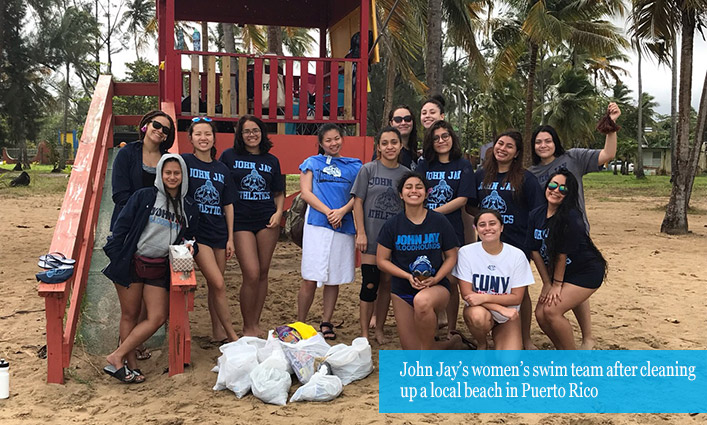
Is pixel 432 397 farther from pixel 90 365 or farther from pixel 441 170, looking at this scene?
pixel 90 365

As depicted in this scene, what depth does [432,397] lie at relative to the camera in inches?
155

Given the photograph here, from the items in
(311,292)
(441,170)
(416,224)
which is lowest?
(311,292)

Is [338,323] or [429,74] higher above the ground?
[429,74]

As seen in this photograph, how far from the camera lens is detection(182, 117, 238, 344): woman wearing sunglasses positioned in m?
4.55

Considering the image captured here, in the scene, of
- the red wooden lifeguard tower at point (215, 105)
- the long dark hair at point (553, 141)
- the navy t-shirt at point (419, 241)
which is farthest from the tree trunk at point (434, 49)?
the navy t-shirt at point (419, 241)

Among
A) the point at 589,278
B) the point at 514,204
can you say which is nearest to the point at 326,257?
the point at 514,204

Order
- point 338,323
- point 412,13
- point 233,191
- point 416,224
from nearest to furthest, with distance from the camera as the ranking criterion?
1. point 416,224
2. point 233,191
3. point 338,323
4. point 412,13

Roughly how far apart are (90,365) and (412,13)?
1533cm

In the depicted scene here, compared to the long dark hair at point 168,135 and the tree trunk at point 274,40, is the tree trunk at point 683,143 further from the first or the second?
the long dark hair at point 168,135

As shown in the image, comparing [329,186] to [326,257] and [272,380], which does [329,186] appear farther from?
[272,380]

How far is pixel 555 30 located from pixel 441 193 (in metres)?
17.8

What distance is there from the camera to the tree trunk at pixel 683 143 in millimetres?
12117

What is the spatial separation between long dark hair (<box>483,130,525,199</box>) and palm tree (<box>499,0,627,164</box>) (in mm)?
15088

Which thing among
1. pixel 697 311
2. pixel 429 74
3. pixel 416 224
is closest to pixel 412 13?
pixel 429 74
